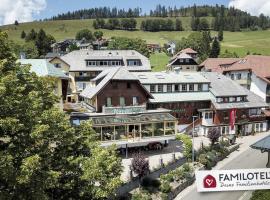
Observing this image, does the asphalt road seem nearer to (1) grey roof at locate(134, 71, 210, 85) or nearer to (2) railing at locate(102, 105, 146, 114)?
(2) railing at locate(102, 105, 146, 114)

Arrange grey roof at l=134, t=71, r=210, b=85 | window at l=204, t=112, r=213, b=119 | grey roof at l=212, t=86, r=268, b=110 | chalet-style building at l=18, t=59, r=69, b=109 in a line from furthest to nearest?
window at l=204, t=112, r=213, b=119, grey roof at l=212, t=86, r=268, b=110, grey roof at l=134, t=71, r=210, b=85, chalet-style building at l=18, t=59, r=69, b=109

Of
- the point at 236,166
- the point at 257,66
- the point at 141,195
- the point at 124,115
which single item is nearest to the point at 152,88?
the point at 124,115

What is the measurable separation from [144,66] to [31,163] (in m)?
77.3

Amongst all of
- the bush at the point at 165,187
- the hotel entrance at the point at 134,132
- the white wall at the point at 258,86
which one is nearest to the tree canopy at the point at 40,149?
the bush at the point at 165,187

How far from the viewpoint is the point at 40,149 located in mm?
23297

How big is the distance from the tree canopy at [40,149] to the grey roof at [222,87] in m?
44.5

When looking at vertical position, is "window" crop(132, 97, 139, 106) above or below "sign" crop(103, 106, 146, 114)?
above

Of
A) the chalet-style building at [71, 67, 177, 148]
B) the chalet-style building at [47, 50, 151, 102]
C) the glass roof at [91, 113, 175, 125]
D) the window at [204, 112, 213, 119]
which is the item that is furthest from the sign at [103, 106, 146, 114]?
the chalet-style building at [47, 50, 151, 102]

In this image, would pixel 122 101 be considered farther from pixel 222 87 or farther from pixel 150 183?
pixel 222 87

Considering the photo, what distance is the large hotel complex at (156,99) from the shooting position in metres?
55.1

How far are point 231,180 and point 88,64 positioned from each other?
81.7 m

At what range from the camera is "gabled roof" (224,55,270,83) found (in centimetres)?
8069

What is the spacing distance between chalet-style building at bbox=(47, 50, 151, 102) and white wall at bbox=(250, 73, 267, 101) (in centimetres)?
2554

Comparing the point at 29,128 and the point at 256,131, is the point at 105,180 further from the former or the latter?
the point at 256,131
